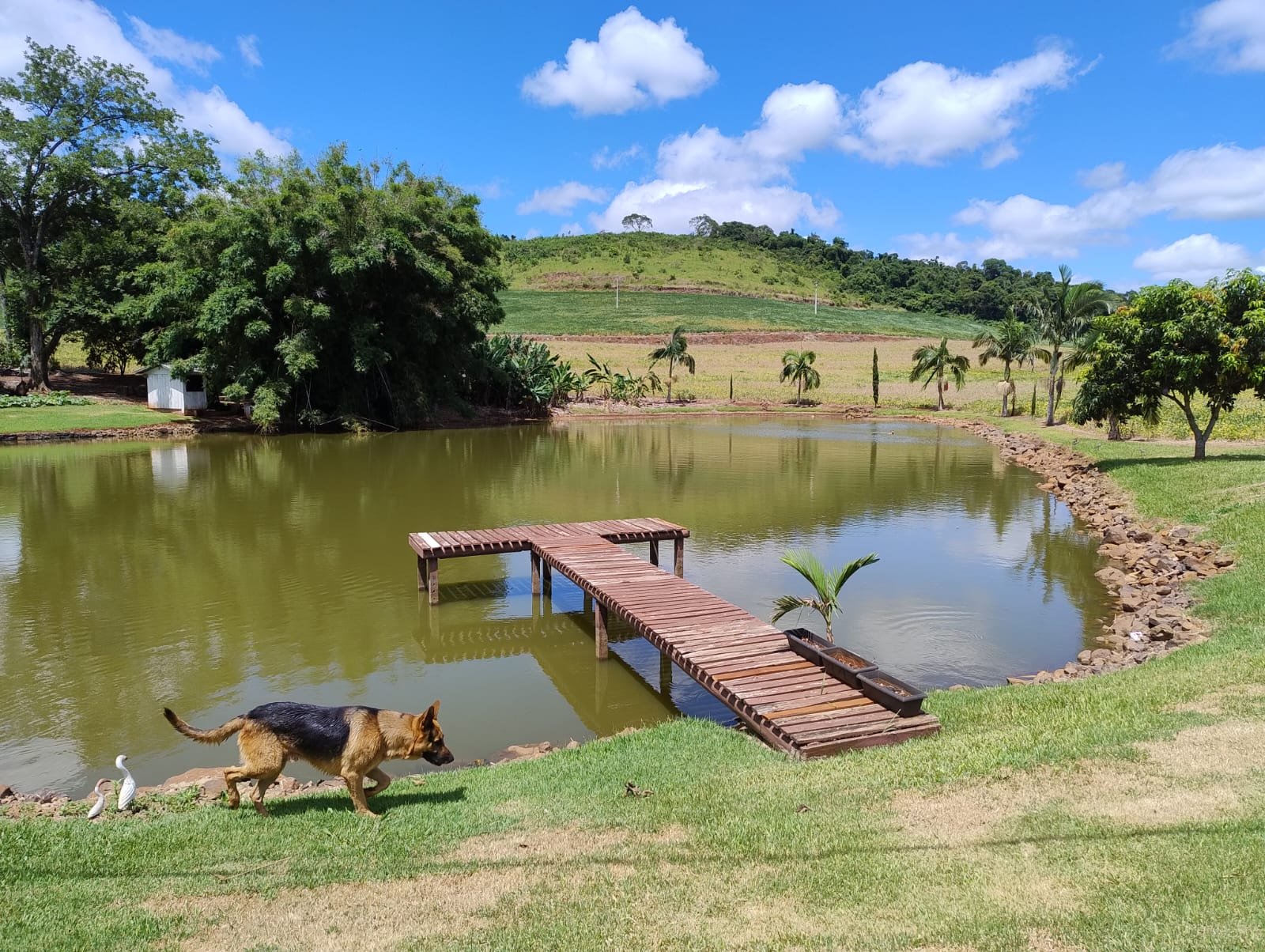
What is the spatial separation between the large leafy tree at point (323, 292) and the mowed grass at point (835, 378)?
38.2ft

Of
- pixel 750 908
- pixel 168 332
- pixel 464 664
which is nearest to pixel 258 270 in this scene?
pixel 168 332

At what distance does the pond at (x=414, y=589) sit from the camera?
917 cm

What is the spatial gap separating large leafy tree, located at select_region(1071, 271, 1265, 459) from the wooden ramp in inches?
609

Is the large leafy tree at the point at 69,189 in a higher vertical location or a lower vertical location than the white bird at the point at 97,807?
higher

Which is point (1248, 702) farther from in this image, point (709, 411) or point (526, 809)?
point (709, 411)

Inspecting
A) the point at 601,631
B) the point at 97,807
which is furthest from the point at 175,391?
the point at 97,807

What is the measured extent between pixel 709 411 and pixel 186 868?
43078mm

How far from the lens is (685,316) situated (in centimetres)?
8244

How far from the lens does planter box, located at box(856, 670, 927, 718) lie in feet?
23.5

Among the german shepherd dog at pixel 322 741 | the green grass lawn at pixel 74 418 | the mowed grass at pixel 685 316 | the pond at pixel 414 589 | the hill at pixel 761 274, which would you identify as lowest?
the pond at pixel 414 589

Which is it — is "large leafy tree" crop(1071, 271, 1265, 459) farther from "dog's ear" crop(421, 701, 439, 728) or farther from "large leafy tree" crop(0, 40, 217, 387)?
"large leafy tree" crop(0, 40, 217, 387)

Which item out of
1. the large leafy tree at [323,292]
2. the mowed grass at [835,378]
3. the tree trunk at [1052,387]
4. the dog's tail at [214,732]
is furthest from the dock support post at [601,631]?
the tree trunk at [1052,387]

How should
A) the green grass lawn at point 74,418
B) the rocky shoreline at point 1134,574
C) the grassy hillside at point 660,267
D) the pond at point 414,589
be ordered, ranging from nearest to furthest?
the pond at point 414,589
the rocky shoreline at point 1134,574
the green grass lawn at point 74,418
the grassy hillside at point 660,267

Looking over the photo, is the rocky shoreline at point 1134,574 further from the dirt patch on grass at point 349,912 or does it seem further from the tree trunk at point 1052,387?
the tree trunk at point 1052,387
